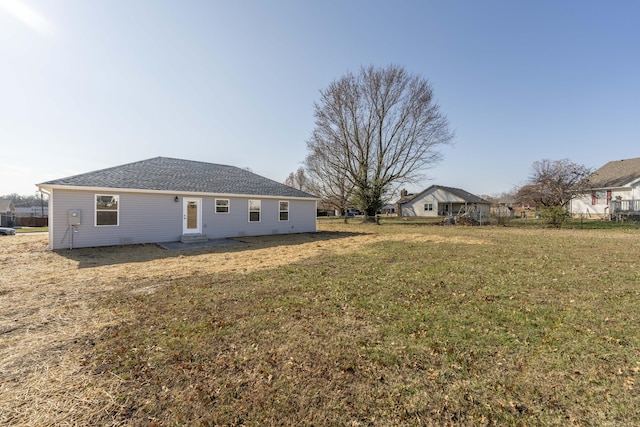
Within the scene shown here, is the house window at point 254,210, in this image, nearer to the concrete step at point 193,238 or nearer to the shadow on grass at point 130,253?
the concrete step at point 193,238

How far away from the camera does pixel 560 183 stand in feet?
72.9

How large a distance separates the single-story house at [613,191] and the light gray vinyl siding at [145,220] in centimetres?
3040

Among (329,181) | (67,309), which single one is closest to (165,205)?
(67,309)

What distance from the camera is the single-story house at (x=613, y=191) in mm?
26062

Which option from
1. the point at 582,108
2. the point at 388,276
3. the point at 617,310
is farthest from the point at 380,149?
the point at 617,310

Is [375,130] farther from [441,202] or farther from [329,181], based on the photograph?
[441,202]

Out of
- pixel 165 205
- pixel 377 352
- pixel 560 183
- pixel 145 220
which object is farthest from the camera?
pixel 560 183

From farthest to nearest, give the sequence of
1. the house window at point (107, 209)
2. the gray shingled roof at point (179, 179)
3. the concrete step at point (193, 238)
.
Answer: the concrete step at point (193, 238) → the gray shingled roof at point (179, 179) → the house window at point (107, 209)

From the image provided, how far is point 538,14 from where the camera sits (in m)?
11.9

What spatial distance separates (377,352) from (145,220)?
39.5 feet

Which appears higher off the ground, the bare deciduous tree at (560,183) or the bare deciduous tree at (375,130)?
the bare deciduous tree at (375,130)

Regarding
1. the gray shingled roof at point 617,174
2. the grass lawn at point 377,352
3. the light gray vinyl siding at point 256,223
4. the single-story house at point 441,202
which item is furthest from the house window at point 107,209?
the gray shingled roof at point 617,174

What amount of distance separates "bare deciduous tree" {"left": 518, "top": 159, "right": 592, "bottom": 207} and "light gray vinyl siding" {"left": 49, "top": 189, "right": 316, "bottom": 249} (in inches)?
894

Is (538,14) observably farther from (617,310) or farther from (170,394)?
(170,394)
